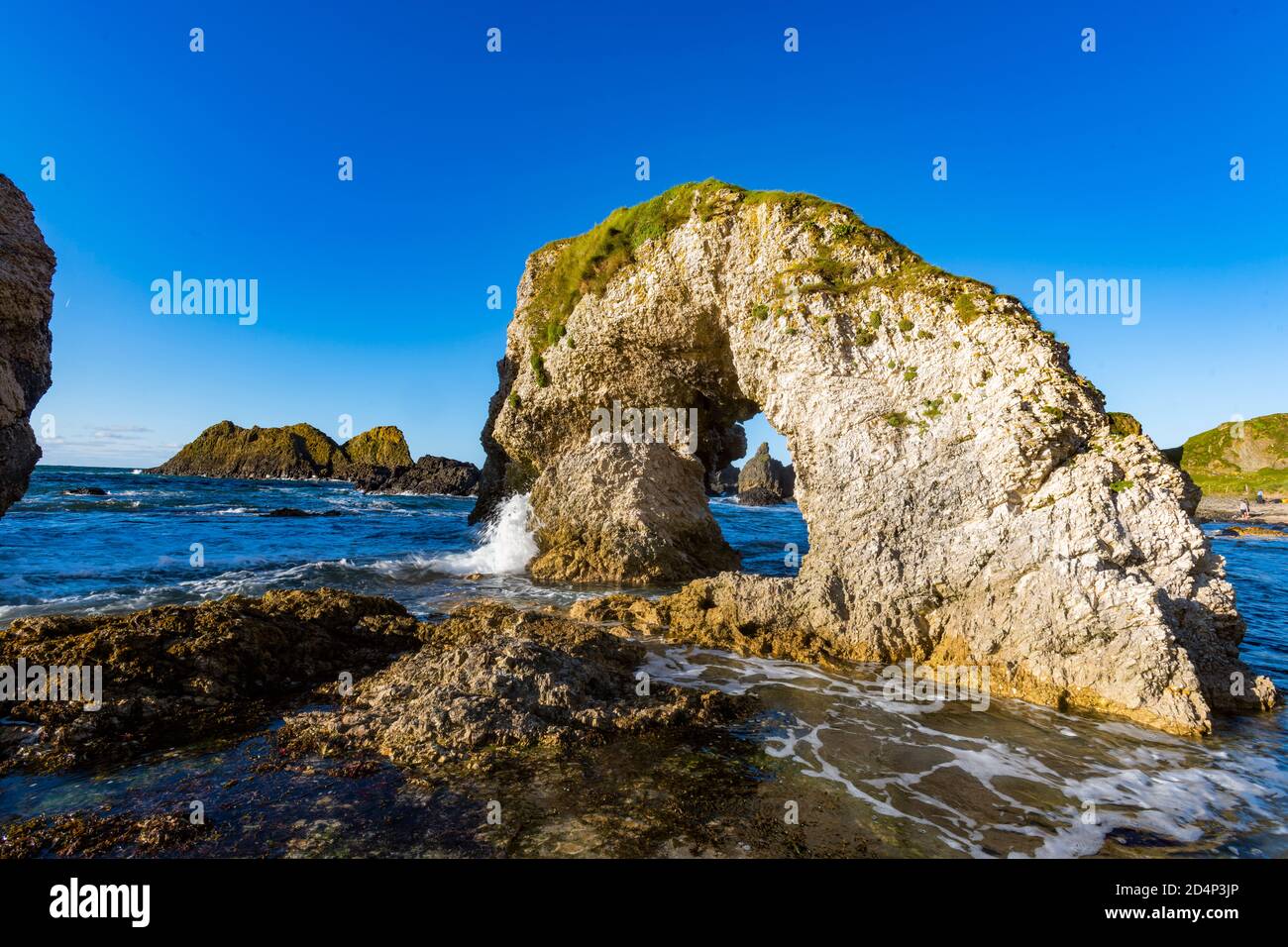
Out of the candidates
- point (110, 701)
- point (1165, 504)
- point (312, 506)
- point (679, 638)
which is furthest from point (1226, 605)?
point (312, 506)

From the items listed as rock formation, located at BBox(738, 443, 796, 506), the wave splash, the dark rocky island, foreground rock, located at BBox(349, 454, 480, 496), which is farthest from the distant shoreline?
the dark rocky island

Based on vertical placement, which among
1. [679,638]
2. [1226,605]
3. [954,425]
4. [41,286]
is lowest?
[679,638]

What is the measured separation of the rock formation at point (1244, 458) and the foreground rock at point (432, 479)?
91391 mm

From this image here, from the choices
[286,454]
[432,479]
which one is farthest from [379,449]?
[432,479]

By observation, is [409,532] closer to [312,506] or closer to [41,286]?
[41,286]

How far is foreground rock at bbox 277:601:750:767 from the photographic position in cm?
820

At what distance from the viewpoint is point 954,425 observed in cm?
1282

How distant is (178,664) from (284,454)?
136760mm

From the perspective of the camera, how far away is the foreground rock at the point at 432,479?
281ft

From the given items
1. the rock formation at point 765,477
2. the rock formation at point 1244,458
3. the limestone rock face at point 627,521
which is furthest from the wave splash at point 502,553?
the rock formation at point 1244,458

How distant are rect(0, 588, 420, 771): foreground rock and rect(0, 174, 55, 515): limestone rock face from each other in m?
4.09

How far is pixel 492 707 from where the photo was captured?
28.7 ft

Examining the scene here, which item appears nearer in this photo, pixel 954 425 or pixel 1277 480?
pixel 954 425

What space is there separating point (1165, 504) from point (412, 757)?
1298 centimetres
